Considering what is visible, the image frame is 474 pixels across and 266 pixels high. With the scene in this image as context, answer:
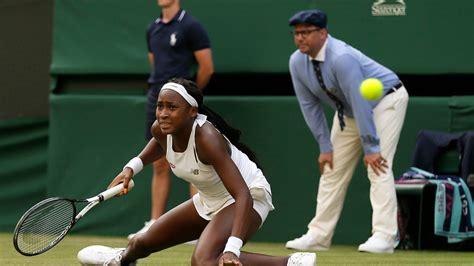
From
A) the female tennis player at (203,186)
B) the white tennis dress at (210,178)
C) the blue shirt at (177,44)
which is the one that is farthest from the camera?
the blue shirt at (177,44)

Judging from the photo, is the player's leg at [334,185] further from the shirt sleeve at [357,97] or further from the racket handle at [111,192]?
the racket handle at [111,192]

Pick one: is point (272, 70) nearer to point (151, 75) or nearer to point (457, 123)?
point (151, 75)

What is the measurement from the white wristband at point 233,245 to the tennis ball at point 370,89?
2.54m

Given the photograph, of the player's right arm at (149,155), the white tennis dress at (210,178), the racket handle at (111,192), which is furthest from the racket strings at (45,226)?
the white tennis dress at (210,178)

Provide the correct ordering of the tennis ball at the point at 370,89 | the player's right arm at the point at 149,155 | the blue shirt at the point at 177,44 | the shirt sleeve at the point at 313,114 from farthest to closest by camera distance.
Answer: the blue shirt at the point at 177,44
the shirt sleeve at the point at 313,114
the tennis ball at the point at 370,89
the player's right arm at the point at 149,155

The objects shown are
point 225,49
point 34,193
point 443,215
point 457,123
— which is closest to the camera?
point 443,215

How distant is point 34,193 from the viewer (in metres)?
10.0

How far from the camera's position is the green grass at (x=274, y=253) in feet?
22.9

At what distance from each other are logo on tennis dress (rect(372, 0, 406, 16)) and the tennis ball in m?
1.38

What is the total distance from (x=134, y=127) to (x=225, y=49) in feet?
3.34

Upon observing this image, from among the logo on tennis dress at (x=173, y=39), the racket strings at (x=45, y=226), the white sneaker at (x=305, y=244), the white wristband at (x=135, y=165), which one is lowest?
the white sneaker at (x=305, y=244)

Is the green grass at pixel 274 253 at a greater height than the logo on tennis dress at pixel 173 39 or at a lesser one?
lesser

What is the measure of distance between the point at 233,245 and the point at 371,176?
286cm

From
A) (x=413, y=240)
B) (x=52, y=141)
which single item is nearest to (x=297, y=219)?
(x=413, y=240)
